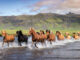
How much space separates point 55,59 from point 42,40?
1414 centimetres

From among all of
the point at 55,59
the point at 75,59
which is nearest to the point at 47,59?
the point at 55,59

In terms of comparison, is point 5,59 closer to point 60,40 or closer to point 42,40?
point 42,40

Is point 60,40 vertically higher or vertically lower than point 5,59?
lower

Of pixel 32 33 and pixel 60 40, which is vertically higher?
pixel 32 33

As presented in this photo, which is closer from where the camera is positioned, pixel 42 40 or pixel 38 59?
pixel 38 59

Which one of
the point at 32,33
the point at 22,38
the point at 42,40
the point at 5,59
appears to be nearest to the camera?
the point at 5,59

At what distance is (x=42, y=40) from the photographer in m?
29.1

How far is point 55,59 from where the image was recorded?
1496 centimetres

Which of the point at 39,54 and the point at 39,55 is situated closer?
the point at 39,55

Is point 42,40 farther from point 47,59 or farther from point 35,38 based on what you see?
point 47,59

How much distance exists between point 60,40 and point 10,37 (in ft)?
48.7

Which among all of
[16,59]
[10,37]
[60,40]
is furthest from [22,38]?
[16,59]

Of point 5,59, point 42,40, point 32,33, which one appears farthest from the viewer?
point 42,40

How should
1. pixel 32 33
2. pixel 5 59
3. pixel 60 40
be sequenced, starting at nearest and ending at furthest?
pixel 5 59 < pixel 32 33 < pixel 60 40
